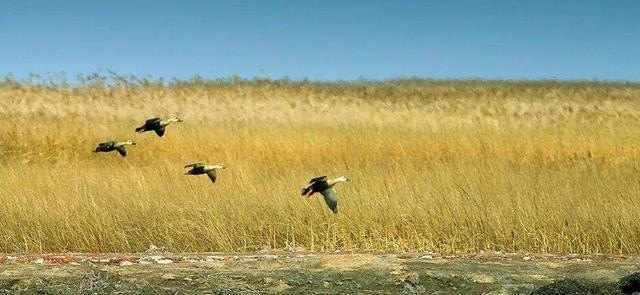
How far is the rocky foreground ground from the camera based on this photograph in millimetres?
4230

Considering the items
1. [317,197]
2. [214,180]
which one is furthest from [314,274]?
[317,197]

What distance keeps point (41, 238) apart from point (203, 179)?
1.56 metres

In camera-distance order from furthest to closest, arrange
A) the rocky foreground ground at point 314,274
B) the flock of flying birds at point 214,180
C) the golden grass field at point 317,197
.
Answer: the golden grass field at point 317,197 → the flock of flying birds at point 214,180 → the rocky foreground ground at point 314,274

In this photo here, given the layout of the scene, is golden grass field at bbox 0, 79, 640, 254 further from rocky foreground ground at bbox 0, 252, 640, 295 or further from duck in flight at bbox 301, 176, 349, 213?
duck in flight at bbox 301, 176, 349, 213

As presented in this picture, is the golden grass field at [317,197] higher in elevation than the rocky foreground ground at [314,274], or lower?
higher

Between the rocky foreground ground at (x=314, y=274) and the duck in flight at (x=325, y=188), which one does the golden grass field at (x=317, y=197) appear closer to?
the rocky foreground ground at (x=314, y=274)

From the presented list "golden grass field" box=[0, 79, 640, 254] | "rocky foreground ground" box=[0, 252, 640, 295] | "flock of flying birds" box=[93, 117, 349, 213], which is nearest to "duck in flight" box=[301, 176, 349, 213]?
"flock of flying birds" box=[93, 117, 349, 213]

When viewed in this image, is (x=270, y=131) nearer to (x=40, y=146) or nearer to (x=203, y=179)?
(x=40, y=146)

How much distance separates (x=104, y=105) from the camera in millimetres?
19312

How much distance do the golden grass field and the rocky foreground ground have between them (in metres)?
1.23

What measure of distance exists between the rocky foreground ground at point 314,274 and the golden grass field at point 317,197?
1.23 meters

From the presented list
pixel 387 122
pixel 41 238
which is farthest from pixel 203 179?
pixel 387 122

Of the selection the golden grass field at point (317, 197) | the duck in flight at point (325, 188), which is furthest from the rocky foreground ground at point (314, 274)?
the golden grass field at point (317, 197)

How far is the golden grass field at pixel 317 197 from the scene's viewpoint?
6344 mm
